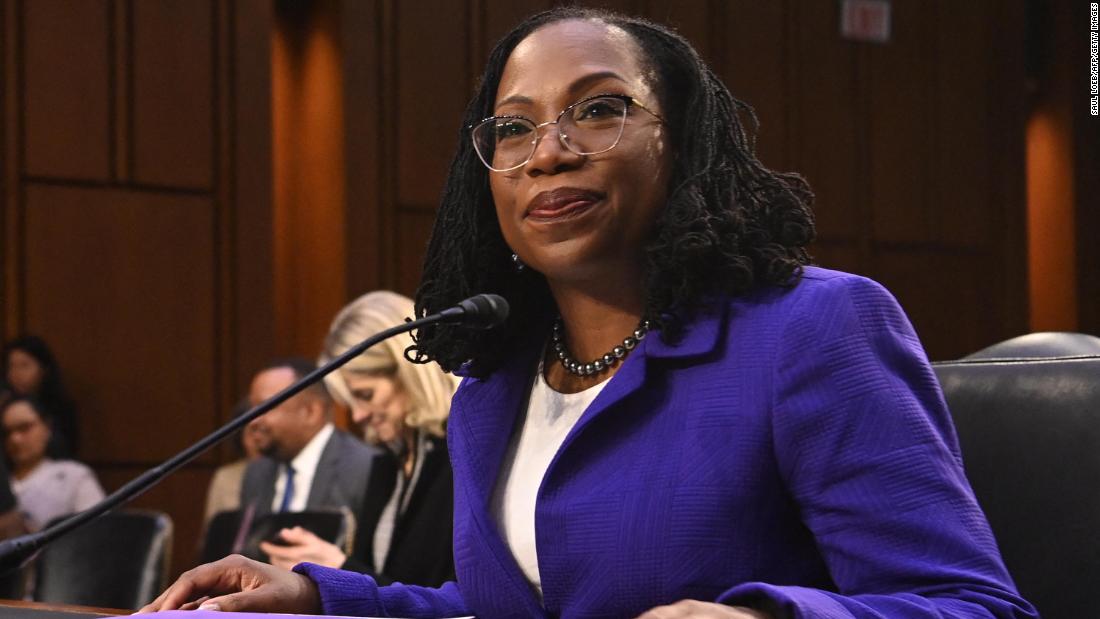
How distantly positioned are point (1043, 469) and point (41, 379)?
565cm

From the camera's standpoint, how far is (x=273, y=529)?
3.64 meters

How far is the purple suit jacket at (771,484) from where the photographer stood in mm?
1184

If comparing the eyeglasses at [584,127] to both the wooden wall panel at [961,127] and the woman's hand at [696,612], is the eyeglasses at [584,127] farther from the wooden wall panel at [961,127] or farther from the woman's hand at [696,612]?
the wooden wall panel at [961,127]

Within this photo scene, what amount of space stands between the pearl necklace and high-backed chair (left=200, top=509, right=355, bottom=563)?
1.86 m

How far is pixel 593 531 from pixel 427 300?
17.8 inches

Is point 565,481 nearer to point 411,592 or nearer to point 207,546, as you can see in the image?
point 411,592

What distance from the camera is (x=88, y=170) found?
6.70 meters

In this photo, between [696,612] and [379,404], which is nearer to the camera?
[696,612]

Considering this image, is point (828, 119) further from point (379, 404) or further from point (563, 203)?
Answer: point (563, 203)

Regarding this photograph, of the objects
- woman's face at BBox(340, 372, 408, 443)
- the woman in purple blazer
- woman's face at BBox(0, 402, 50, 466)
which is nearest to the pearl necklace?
the woman in purple blazer

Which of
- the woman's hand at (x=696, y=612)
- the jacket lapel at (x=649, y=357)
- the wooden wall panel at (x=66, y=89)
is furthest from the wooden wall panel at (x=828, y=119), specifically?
the woman's hand at (x=696, y=612)

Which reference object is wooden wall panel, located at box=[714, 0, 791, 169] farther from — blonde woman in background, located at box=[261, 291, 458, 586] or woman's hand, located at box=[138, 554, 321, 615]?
woman's hand, located at box=[138, 554, 321, 615]

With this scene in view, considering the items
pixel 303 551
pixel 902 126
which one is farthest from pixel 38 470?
pixel 902 126

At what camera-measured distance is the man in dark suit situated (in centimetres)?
457
